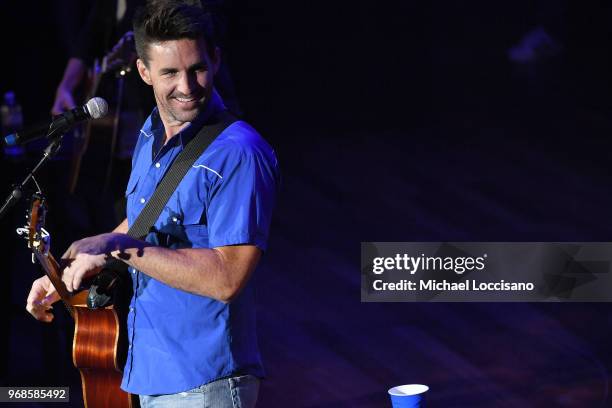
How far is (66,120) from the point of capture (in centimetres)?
265

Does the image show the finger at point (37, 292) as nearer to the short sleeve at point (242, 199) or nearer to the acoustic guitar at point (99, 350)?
the acoustic guitar at point (99, 350)

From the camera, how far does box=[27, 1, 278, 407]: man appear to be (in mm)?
2297

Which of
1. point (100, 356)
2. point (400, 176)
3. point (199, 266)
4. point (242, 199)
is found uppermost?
point (400, 176)

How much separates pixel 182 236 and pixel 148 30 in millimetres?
502

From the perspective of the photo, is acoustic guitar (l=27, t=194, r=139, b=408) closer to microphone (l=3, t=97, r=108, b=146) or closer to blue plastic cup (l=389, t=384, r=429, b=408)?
microphone (l=3, t=97, r=108, b=146)

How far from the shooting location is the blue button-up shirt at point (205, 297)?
2.35 meters

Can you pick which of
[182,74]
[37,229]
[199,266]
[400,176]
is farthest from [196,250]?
[400,176]

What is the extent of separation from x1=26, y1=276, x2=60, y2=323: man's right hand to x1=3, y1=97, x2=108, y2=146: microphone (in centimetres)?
40

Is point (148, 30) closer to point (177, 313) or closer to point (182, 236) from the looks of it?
point (182, 236)

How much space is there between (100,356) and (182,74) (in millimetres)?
860

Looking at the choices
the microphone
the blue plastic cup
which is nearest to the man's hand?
the microphone

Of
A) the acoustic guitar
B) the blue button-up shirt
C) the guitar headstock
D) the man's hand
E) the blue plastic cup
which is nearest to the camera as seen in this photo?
the man's hand

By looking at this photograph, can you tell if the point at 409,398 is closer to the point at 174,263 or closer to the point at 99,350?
the point at 99,350

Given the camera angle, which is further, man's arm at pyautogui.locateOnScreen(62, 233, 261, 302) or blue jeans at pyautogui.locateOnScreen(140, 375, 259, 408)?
blue jeans at pyautogui.locateOnScreen(140, 375, 259, 408)
